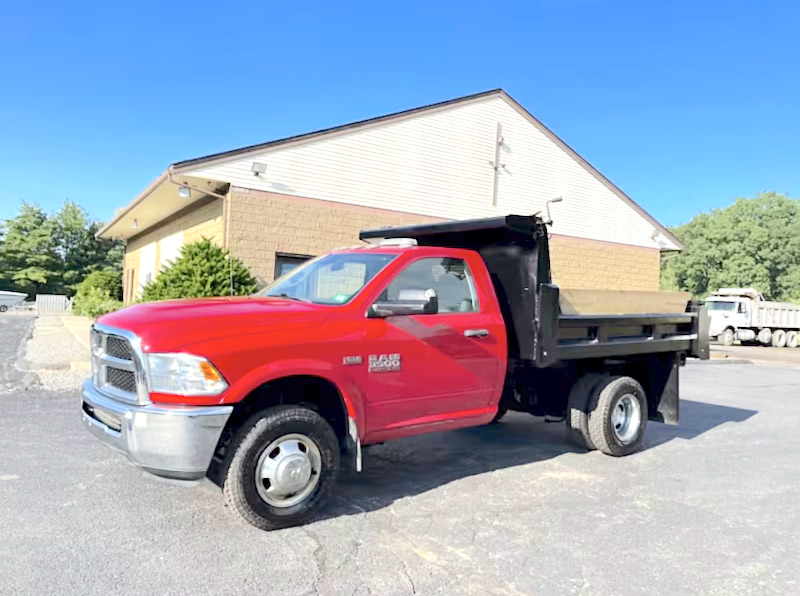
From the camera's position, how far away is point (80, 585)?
310 cm

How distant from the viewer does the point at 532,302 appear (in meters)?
5.35

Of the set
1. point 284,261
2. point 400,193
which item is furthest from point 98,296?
point 400,193

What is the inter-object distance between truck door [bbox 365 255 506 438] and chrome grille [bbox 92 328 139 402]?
5.01ft

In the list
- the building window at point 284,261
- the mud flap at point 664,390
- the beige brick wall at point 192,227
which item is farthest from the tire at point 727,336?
the mud flap at point 664,390

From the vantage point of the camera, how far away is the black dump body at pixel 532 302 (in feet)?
17.4

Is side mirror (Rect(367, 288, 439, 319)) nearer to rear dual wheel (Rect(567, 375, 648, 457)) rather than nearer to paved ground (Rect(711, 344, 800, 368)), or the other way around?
rear dual wheel (Rect(567, 375, 648, 457))

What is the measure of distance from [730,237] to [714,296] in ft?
116

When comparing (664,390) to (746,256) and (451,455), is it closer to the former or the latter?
(451,455)

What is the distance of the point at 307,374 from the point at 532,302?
89.7 inches

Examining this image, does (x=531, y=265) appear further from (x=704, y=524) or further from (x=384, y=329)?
(x=704, y=524)

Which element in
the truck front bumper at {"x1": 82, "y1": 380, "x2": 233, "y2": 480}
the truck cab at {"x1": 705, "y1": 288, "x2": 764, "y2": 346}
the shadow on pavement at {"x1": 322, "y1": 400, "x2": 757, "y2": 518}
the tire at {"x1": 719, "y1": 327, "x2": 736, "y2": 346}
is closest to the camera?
the truck front bumper at {"x1": 82, "y1": 380, "x2": 233, "y2": 480}

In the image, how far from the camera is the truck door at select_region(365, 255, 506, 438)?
14.4 feet

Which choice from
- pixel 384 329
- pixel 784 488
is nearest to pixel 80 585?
pixel 384 329

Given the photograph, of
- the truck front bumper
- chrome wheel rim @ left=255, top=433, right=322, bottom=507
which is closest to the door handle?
chrome wheel rim @ left=255, top=433, right=322, bottom=507
